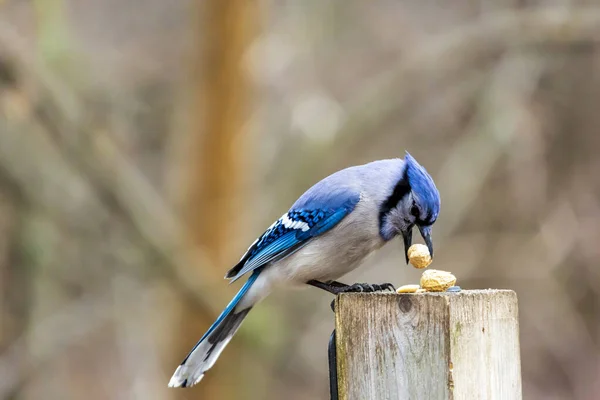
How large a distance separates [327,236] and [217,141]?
2.27m

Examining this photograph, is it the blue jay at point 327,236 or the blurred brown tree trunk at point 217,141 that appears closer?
the blue jay at point 327,236

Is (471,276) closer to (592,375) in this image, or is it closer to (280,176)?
(592,375)

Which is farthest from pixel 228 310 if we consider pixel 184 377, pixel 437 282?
pixel 437 282

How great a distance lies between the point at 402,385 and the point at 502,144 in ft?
10.5

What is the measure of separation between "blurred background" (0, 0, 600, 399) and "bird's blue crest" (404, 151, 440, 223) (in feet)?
5.98

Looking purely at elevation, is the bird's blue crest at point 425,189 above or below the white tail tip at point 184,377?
above

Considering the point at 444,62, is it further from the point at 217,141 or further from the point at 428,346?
the point at 428,346

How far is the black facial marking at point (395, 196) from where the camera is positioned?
214 centimetres

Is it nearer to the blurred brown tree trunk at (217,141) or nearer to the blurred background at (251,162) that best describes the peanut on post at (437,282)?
the blurred background at (251,162)

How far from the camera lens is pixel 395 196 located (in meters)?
2.17

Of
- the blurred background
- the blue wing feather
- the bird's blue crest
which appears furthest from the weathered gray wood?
the blurred background

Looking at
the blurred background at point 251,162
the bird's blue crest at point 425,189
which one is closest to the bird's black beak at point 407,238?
the bird's blue crest at point 425,189

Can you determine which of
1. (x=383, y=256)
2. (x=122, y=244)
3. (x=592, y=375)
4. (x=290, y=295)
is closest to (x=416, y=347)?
(x=122, y=244)

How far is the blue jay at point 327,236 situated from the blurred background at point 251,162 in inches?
57.6
